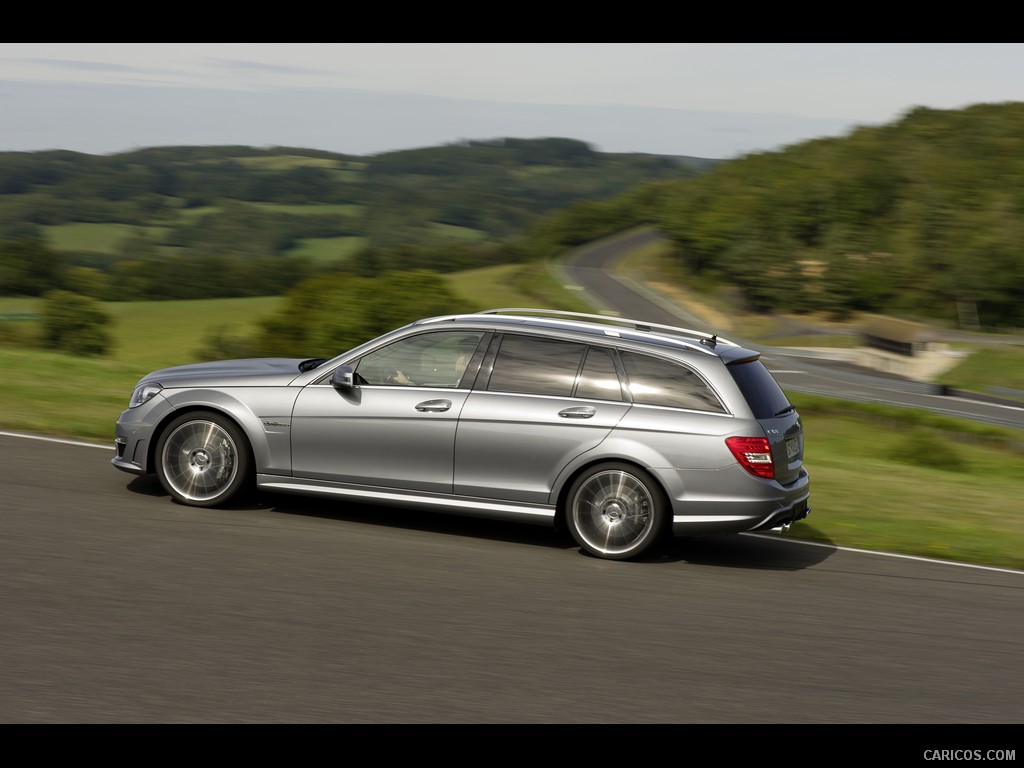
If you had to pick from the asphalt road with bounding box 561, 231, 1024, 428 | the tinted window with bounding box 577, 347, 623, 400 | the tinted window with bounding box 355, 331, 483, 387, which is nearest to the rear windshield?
the tinted window with bounding box 577, 347, 623, 400

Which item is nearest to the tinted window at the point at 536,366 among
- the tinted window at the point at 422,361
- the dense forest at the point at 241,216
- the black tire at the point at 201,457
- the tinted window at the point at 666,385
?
the tinted window at the point at 422,361

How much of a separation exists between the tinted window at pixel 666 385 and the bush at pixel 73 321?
135ft

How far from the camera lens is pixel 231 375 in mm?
8578

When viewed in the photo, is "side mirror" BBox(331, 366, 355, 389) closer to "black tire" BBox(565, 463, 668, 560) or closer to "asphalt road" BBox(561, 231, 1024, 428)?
"black tire" BBox(565, 463, 668, 560)

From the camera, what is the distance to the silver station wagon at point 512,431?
787 cm

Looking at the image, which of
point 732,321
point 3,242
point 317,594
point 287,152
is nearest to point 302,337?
point 3,242

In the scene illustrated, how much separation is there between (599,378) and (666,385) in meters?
0.48

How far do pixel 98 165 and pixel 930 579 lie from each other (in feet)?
377

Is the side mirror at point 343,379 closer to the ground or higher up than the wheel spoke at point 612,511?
higher up

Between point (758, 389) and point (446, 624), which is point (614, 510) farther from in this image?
point (446, 624)

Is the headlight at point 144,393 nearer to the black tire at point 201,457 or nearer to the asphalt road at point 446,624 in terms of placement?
the black tire at point 201,457

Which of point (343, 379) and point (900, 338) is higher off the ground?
point (900, 338)

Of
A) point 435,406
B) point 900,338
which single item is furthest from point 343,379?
point 900,338

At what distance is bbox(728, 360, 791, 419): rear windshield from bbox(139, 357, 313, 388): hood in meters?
3.27
